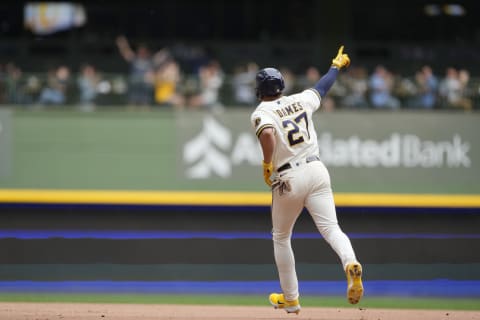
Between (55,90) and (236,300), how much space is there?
5.78 metres

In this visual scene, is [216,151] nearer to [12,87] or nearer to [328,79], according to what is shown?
[12,87]

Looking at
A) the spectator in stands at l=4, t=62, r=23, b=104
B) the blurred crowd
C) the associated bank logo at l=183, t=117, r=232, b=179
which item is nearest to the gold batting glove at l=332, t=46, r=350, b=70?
the blurred crowd

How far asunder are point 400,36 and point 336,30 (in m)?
1.74

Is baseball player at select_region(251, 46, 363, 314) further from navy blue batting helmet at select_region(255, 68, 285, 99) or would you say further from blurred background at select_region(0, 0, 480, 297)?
blurred background at select_region(0, 0, 480, 297)

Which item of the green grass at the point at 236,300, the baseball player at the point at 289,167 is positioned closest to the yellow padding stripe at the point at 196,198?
the green grass at the point at 236,300

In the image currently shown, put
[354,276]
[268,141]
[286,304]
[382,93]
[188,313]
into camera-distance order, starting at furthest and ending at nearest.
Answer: [382,93] < [188,313] < [286,304] < [268,141] < [354,276]

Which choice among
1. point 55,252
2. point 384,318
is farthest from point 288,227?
point 55,252

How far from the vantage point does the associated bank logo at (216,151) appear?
44.5ft

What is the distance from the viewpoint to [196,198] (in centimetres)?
1334

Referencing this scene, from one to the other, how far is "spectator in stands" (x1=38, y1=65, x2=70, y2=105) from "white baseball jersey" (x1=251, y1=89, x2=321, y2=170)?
275 inches

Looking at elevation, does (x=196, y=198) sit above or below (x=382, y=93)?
below

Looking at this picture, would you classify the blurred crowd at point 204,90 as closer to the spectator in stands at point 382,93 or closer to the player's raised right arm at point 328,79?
the spectator in stands at point 382,93

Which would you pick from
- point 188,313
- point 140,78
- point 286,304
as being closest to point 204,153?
point 140,78

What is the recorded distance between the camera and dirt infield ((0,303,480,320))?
7.36 m
